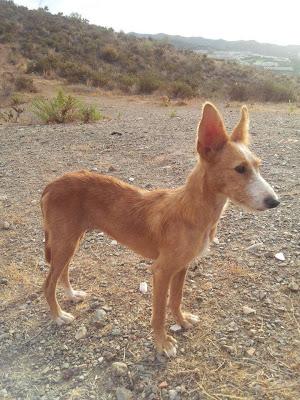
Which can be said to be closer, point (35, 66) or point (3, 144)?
point (3, 144)

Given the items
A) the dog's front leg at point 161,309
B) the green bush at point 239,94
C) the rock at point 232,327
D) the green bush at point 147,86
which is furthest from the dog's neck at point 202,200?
the green bush at point 239,94

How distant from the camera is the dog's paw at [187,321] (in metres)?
3.60

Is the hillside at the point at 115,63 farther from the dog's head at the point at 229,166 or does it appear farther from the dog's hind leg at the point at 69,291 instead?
the dog's head at the point at 229,166

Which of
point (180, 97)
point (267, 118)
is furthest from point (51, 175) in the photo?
point (180, 97)

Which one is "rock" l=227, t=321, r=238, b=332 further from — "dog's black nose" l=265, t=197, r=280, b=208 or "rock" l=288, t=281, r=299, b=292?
"dog's black nose" l=265, t=197, r=280, b=208

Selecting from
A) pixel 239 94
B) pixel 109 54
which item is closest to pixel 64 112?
pixel 239 94

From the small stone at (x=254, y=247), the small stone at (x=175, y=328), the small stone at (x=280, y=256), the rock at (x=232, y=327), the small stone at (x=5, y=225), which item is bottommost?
the small stone at (x=5, y=225)

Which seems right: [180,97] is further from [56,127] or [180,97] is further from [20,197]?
[20,197]

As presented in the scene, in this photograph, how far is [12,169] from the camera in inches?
291

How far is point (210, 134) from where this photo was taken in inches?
113

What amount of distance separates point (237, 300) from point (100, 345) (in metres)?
1.40

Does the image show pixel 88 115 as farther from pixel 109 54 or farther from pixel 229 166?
pixel 109 54

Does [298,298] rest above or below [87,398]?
above

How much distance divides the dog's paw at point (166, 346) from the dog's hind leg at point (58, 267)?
0.93 metres
